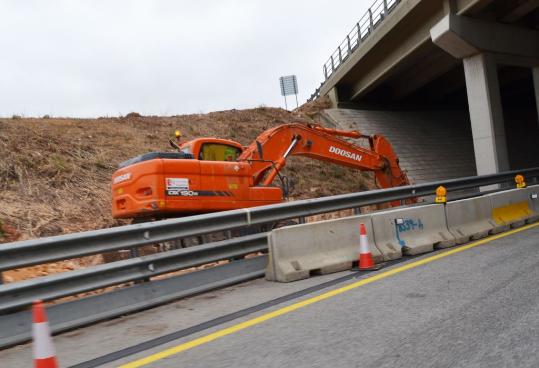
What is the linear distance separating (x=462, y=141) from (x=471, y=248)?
2169 centimetres

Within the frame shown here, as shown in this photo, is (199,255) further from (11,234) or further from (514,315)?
(11,234)

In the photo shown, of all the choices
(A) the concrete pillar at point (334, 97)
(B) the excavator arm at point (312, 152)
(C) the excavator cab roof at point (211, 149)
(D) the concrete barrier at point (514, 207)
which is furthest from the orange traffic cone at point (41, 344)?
(A) the concrete pillar at point (334, 97)

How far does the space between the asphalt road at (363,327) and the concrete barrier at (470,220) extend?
266 cm

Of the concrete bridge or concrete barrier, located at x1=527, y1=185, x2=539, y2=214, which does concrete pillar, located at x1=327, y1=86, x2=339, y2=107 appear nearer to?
the concrete bridge

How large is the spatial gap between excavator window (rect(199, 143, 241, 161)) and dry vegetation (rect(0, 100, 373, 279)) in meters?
3.44

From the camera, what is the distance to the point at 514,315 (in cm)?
427

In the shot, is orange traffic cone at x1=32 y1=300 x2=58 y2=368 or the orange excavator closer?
orange traffic cone at x1=32 y1=300 x2=58 y2=368

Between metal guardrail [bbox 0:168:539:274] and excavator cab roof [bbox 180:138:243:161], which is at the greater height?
excavator cab roof [bbox 180:138:243:161]

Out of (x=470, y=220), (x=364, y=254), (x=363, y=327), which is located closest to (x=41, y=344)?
(x=363, y=327)

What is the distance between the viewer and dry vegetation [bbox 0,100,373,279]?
13.2 metres

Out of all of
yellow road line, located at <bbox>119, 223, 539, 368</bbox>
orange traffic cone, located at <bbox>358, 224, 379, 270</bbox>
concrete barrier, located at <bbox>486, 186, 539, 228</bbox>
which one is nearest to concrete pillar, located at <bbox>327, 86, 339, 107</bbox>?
concrete barrier, located at <bbox>486, 186, 539, 228</bbox>

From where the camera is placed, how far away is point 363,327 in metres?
4.25

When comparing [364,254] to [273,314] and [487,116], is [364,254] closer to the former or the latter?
[273,314]

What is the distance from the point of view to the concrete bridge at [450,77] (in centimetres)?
1859
